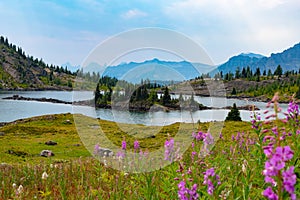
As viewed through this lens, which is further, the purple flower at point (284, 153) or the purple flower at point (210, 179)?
the purple flower at point (210, 179)

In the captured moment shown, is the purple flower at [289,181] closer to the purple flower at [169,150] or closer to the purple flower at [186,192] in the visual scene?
the purple flower at [186,192]

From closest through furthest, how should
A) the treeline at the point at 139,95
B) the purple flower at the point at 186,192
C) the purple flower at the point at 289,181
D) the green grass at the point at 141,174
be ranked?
the purple flower at the point at 289,181
the purple flower at the point at 186,192
the green grass at the point at 141,174
the treeline at the point at 139,95

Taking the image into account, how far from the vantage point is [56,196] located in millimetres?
5863

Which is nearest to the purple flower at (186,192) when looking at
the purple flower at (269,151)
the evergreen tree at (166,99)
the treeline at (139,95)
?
the purple flower at (269,151)

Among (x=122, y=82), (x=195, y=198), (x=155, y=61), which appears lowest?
(x=195, y=198)

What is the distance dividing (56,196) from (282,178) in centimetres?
498

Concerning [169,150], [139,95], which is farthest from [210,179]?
[139,95]

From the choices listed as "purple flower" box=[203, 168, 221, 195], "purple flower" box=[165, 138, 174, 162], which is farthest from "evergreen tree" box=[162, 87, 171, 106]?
"purple flower" box=[203, 168, 221, 195]

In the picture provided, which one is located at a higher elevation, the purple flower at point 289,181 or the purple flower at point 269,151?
the purple flower at point 269,151

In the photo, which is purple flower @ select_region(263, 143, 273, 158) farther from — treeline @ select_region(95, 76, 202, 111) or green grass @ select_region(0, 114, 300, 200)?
treeline @ select_region(95, 76, 202, 111)

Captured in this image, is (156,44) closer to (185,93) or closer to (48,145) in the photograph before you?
(185,93)

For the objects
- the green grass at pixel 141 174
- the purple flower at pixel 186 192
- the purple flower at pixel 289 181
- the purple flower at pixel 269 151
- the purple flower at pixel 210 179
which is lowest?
the green grass at pixel 141 174

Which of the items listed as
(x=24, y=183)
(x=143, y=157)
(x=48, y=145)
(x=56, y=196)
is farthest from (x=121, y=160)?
(x=48, y=145)

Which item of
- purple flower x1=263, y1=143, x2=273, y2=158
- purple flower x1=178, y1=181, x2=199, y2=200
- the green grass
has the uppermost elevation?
purple flower x1=263, y1=143, x2=273, y2=158
